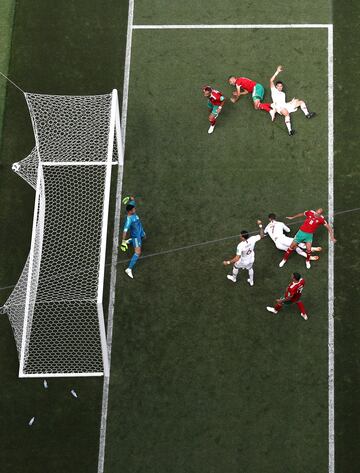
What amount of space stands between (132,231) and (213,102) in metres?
3.56

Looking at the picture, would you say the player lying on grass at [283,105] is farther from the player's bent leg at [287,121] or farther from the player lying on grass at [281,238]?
the player lying on grass at [281,238]

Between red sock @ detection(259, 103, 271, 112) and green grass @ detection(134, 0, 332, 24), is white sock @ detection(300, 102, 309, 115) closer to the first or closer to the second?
red sock @ detection(259, 103, 271, 112)

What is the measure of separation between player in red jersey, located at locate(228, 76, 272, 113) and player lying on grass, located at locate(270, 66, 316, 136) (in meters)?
0.18

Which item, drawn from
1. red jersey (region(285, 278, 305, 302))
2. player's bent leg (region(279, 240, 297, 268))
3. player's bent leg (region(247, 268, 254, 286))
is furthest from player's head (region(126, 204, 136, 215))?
red jersey (region(285, 278, 305, 302))

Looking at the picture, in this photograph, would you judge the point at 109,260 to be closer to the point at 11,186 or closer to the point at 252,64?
the point at 11,186

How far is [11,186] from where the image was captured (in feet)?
71.9

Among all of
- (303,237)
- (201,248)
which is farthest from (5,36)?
(303,237)

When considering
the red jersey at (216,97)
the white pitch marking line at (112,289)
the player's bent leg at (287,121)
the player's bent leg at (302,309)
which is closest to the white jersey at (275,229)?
the player's bent leg at (302,309)

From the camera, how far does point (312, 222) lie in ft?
66.9

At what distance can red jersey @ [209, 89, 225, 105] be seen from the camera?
2156 centimetres

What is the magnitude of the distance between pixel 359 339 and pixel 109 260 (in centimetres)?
565

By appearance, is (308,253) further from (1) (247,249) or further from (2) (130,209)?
(2) (130,209)

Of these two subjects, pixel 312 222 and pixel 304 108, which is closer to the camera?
pixel 312 222

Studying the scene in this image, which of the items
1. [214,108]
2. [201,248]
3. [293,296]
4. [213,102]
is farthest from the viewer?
[214,108]
